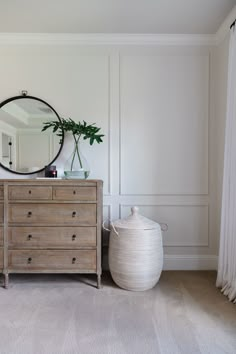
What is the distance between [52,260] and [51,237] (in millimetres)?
206

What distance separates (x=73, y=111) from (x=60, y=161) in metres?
0.56

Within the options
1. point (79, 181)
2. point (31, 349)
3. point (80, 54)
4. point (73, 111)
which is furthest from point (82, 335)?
point (80, 54)

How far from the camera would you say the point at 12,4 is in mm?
2504

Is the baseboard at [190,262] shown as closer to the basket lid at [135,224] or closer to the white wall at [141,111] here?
the white wall at [141,111]

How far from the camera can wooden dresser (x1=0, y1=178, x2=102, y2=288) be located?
102 inches

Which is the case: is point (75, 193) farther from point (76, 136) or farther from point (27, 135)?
point (27, 135)

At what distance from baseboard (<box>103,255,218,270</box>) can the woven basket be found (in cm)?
58

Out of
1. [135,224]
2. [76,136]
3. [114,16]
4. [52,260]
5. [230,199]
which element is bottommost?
[52,260]

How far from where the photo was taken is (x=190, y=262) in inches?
125

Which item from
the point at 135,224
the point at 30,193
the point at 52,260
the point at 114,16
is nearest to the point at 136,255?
A: the point at 135,224

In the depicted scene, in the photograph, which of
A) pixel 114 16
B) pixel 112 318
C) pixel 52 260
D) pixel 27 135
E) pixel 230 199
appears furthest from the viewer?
pixel 27 135

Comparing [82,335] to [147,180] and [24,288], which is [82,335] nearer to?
[24,288]

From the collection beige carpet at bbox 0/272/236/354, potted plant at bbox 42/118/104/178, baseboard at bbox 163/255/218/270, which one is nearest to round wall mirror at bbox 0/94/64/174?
potted plant at bbox 42/118/104/178

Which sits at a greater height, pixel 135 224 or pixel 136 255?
pixel 135 224
